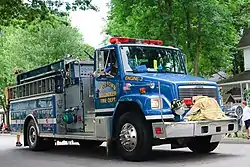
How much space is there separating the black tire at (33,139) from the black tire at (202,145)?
565cm

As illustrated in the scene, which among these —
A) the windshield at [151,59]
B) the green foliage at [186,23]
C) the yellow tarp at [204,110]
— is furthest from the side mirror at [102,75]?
the green foliage at [186,23]

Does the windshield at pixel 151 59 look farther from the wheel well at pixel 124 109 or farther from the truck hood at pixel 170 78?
the wheel well at pixel 124 109

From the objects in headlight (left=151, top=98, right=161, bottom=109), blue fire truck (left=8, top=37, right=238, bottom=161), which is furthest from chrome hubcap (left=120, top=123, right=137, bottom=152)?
headlight (left=151, top=98, right=161, bottom=109)

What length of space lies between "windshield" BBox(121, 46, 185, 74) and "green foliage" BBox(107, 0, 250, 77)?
13133mm

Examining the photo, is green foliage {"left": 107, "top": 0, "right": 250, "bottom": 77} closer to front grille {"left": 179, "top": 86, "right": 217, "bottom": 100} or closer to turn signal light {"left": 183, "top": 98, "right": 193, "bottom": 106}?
front grille {"left": 179, "top": 86, "right": 217, "bottom": 100}

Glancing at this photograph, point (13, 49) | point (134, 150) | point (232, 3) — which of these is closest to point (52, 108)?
point (134, 150)

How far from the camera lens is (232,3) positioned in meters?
27.9

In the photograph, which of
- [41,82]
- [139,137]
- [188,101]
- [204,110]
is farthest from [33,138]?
[204,110]

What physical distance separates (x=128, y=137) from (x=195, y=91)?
1951 millimetres

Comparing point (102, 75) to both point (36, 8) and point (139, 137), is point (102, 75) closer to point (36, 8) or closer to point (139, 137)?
point (139, 137)

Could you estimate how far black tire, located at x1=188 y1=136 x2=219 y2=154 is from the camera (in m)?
12.1

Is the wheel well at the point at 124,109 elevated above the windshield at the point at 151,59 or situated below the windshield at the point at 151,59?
below

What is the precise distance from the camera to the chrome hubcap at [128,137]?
10812 millimetres

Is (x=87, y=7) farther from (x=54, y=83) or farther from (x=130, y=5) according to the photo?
(x=130, y=5)
